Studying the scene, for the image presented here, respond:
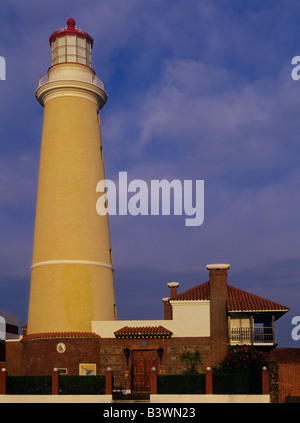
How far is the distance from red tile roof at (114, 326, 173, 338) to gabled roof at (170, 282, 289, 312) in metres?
2.27

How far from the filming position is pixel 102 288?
135 ft

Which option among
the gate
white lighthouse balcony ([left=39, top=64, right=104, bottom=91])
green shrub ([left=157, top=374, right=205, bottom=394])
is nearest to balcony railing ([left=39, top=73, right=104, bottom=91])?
white lighthouse balcony ([left=39, top=64, right=104, bottom=91])

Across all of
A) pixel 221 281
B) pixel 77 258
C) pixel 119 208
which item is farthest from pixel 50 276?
pixel 221 281

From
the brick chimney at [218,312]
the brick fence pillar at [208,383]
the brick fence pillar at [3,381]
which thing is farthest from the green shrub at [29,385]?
the brick chimney at [218,312]

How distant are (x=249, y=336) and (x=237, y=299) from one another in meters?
2.54

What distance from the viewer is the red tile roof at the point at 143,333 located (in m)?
39.5

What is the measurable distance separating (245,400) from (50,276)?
14.9m

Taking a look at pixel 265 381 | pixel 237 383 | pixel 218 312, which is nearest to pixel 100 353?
pixel 218 312

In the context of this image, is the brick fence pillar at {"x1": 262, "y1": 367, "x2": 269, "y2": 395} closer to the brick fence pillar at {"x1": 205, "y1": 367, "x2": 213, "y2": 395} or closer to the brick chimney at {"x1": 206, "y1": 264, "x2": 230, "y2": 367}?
the brick fence pillar at {"x1": 205, "y1": 367, "x2": 213, "y2": 395}

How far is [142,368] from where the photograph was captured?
39469 millimetres

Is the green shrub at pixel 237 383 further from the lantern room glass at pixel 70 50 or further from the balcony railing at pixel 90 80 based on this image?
the lantern room glass at pixel 70 50

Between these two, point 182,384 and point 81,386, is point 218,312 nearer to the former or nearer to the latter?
point 182,384

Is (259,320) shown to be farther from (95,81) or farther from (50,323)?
(95,81)

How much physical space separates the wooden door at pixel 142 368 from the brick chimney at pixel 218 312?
3.83 metres
